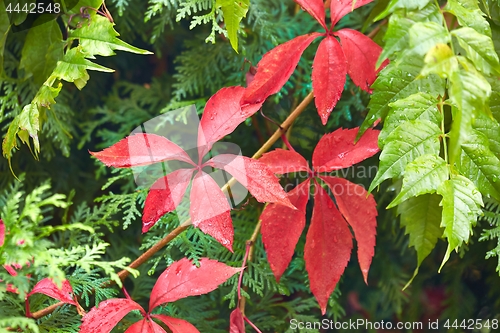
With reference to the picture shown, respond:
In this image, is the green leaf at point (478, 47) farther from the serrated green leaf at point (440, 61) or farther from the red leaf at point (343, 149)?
the red leaf at point (343, 149)

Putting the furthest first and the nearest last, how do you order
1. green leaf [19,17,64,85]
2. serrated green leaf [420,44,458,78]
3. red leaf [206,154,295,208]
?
green leaf [19,17,64,85] < red leaf [206,154,295,208] < serrated green leaf [420,44,458,78]

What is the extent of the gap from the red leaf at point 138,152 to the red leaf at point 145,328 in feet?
0.50

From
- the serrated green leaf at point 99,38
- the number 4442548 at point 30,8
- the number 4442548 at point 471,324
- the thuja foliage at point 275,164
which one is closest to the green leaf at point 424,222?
the thuja foliage at point 275,164

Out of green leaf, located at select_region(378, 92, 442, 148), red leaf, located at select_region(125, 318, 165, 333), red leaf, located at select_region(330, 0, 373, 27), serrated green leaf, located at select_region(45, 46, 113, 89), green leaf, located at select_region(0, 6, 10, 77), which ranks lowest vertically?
red leaf, located at select_region(125, 318, 165, 333)

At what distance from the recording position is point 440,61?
1.04ft

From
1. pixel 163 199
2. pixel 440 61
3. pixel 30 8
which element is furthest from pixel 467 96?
pixel 30 8

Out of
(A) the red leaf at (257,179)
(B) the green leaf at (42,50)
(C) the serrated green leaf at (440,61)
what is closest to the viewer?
(C) the serrated green leaf at (440,61)

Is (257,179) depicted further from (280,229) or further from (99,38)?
(99,38)

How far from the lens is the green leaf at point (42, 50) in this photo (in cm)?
54

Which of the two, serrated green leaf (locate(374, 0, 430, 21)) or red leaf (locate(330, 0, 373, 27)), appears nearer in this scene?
serrated green leaf (locate(374, 0, 430, 21))

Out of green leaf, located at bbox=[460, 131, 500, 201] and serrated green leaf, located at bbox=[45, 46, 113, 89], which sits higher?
serrated green leaf, located at bbox=[45, 46, 113, 89]

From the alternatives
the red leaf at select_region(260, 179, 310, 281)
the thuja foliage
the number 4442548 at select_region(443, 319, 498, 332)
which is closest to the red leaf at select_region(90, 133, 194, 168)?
the thuja foliage

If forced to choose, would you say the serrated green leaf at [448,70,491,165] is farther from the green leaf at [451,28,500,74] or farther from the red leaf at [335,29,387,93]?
the red leaf at [335,29,387,93]

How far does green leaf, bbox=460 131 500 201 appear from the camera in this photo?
1.29ft
